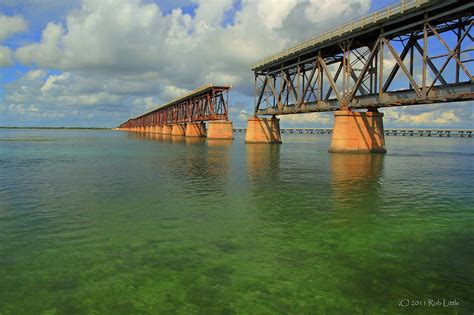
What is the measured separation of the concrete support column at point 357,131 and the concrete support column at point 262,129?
30863mm

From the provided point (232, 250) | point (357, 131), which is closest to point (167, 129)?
point (357, 131)

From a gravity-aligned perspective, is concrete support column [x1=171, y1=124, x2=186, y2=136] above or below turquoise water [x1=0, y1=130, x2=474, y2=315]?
above

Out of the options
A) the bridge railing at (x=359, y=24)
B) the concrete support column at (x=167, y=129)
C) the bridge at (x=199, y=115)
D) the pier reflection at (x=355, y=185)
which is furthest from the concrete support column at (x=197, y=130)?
the pier reflection at (x=355, y=185)

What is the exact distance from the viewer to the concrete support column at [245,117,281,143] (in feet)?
255

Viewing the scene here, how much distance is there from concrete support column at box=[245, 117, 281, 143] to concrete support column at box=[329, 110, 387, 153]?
1215 inches

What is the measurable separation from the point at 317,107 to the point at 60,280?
170ft

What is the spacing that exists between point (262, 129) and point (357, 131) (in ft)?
110

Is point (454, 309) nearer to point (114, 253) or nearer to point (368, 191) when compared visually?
point (114, 253)

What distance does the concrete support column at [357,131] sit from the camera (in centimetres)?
4572

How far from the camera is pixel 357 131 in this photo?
46.4 m

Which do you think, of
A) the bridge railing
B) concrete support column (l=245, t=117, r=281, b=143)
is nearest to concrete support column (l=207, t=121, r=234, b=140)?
concrete support column (l=245, t=117, r=281, b=143)

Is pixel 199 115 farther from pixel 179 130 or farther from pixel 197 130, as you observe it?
pixel 179 130

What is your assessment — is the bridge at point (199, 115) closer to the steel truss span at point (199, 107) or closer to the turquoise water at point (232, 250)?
the steel truss span at point (199, 107)

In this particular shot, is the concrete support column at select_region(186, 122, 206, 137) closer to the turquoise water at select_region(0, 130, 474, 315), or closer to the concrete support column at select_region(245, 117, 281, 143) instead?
the concrete support column at select_region(245, 117, 281, 143)
